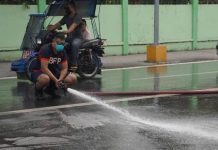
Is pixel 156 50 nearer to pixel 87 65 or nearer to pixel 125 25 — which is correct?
pixel 125 25

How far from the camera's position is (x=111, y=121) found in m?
8.59

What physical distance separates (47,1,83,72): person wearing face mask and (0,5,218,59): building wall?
5.44m

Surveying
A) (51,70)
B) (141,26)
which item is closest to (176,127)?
(51,70)

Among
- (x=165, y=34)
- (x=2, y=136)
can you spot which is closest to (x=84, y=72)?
(x=2, y=136)

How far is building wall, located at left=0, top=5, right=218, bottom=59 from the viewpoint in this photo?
18.9 metres

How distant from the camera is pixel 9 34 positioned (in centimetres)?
1891

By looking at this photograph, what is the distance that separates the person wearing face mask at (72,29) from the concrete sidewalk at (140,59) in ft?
9.94

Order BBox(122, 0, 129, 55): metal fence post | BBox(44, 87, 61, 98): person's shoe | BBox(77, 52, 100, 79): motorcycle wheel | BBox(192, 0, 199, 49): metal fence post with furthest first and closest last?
BBox(192, 0, 199, 49): metal fence post < BBox(122, 0, 129, 55): metal fence post < BBox(77, 52, 100, 79): motorcycle wheel < BBox(44, 87, 61, 98): person's shoe

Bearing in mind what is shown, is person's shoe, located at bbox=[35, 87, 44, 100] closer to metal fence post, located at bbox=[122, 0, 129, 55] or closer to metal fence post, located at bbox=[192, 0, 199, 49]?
metal fence post, located at bbox=[122, 0, 129, 55]

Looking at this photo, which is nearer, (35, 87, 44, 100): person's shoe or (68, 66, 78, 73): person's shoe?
(35, 87, 44, 100): person's shoe

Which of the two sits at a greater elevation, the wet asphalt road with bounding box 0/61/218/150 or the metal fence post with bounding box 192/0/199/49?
the metal fence post with bounding box 192/0/199/49

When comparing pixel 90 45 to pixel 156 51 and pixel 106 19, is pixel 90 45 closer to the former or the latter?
pixel 156 51

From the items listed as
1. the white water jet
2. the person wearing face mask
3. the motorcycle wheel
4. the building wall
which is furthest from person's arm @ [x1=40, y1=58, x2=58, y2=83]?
the building wall

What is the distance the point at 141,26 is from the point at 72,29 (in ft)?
29.7
